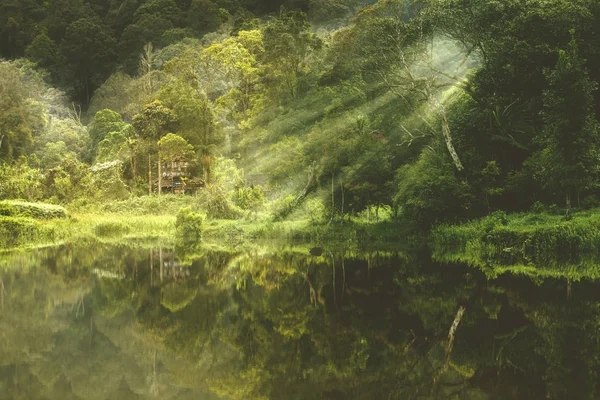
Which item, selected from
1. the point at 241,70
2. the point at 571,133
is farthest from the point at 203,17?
the point at 571,133

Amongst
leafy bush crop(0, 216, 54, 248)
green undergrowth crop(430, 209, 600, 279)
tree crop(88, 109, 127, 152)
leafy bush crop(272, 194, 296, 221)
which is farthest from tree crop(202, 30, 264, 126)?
green undergrowth crop(430, 209, 600, 279)

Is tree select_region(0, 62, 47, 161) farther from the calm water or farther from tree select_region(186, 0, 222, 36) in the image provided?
the calm water

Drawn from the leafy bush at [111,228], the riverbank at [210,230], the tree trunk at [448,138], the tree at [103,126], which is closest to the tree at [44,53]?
the tree at [103,126]

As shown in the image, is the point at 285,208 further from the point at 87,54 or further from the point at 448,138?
the point at 87,54

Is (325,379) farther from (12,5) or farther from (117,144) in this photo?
(12,5)

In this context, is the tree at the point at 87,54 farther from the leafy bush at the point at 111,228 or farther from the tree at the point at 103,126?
the leafy bush at the point at 111,228

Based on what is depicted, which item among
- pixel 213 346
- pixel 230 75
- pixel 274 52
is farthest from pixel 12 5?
pixel 213 346
